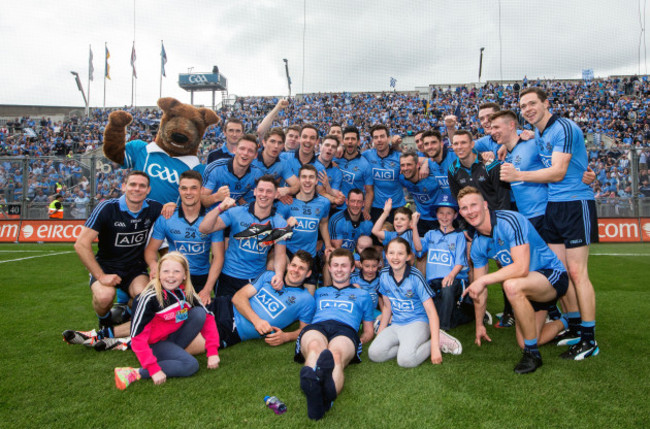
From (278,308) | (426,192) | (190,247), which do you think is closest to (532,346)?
(278,308)

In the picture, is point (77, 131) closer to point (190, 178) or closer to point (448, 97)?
point (448, 97)

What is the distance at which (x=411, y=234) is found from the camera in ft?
16.9

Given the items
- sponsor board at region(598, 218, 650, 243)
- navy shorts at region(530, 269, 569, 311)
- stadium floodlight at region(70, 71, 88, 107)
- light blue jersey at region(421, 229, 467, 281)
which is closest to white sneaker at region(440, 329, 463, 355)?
navy shorts at region(530, 269, 569, 311)

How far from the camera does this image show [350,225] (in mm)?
5727

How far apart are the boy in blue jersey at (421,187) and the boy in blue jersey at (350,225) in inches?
31.9

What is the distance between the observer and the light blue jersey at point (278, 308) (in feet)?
A: 13.7

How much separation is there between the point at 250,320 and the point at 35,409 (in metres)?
1.82

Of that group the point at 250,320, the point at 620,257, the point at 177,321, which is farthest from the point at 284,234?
the point at 620,257

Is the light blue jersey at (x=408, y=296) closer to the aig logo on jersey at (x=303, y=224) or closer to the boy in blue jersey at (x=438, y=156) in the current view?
the aig logo on jersey at (x=303, y=224)

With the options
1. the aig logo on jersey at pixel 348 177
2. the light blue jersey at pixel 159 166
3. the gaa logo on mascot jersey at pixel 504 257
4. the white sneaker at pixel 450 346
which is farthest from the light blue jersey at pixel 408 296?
the light blue jersey at pixel 159 166

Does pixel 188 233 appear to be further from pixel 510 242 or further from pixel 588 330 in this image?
pixel 588 330

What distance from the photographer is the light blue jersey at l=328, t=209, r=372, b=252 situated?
18.8 feet

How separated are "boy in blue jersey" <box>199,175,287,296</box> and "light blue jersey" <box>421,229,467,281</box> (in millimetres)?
1820

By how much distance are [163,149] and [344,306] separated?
10.5 ft
